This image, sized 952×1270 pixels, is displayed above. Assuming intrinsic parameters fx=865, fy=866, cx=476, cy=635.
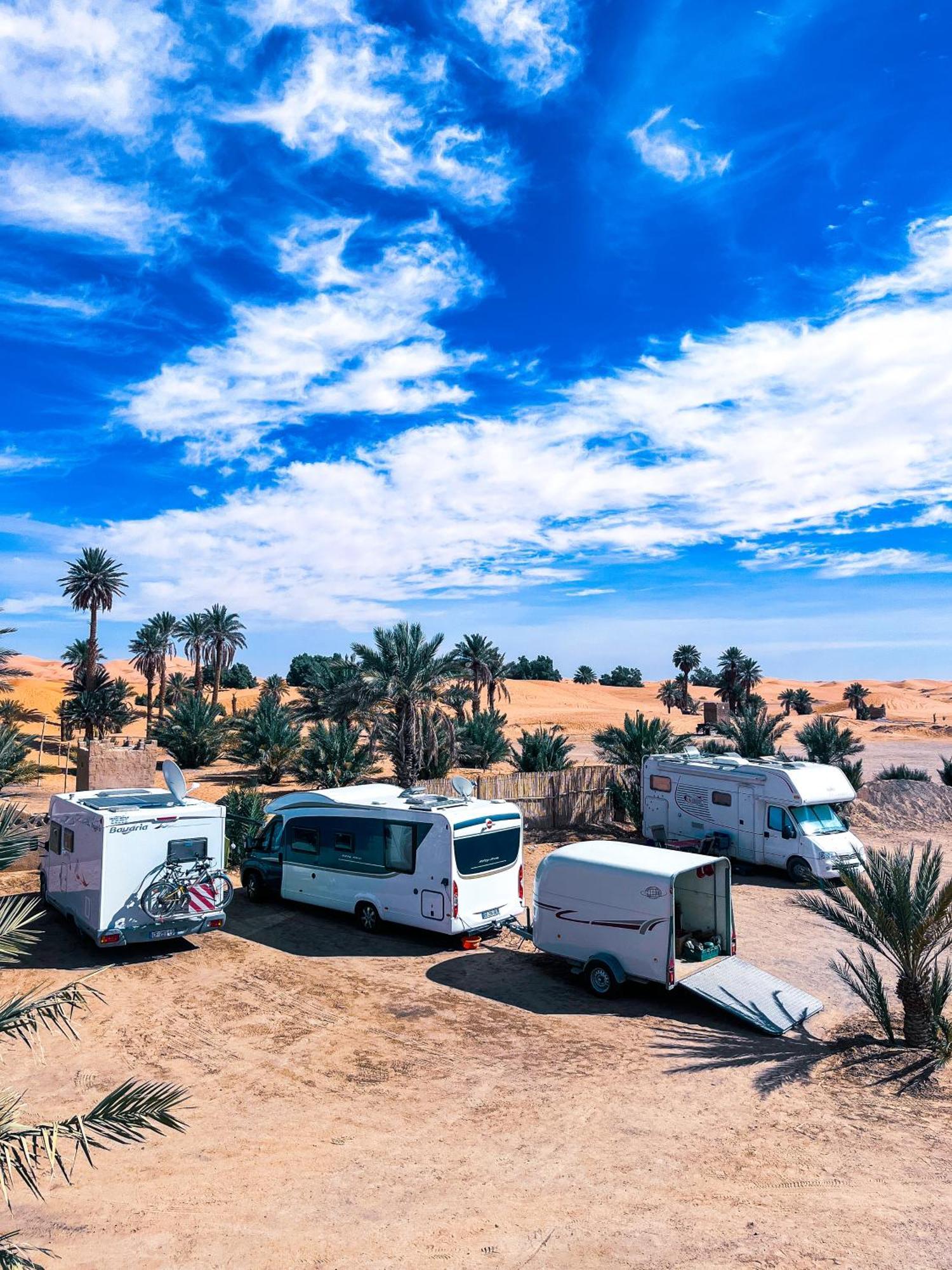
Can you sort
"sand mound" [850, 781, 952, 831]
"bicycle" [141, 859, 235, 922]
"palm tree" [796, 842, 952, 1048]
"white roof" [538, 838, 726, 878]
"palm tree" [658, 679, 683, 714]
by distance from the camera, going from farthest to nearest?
1. "palm tree" [658, 679, 683, 714]
2. "sand mound" [850, 781, 952, 831]
3. "bicycle" [141, 859, 235, 922]
4. "white roof" [538, 838, 726, 878]
5. "palm tree" [796, 842, 952, 1048]

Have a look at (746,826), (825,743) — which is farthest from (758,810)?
(825,743)

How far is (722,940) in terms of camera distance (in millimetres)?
13250

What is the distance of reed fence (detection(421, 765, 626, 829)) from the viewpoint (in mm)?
24188

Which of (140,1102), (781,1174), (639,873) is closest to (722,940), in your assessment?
(639,873)

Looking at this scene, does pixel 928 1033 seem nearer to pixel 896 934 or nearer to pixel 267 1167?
pixel 896 934

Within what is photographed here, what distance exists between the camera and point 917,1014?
10461 mm

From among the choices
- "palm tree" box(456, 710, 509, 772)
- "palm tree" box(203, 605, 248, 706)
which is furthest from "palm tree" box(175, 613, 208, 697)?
"palm tree" box(456, 710, 509, 772)

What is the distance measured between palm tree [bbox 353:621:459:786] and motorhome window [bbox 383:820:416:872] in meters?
12.4

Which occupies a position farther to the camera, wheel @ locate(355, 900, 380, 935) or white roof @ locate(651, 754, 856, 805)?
white roof @ locate(651, 754, 856, 805)

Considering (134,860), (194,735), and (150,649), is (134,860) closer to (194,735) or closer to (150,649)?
(194,735)

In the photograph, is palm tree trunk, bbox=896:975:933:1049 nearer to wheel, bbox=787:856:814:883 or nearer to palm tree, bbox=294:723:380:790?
wheel, bbox=787:856:814:883

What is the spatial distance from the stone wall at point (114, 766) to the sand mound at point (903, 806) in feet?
67.6

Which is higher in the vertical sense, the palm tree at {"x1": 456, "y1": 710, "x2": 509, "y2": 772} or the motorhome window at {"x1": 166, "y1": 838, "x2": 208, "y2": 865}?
the palm tree at {"x1": 456, "y1": 710, "x2": 509, "y2": 772}

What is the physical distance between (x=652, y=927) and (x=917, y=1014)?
10.8ft
